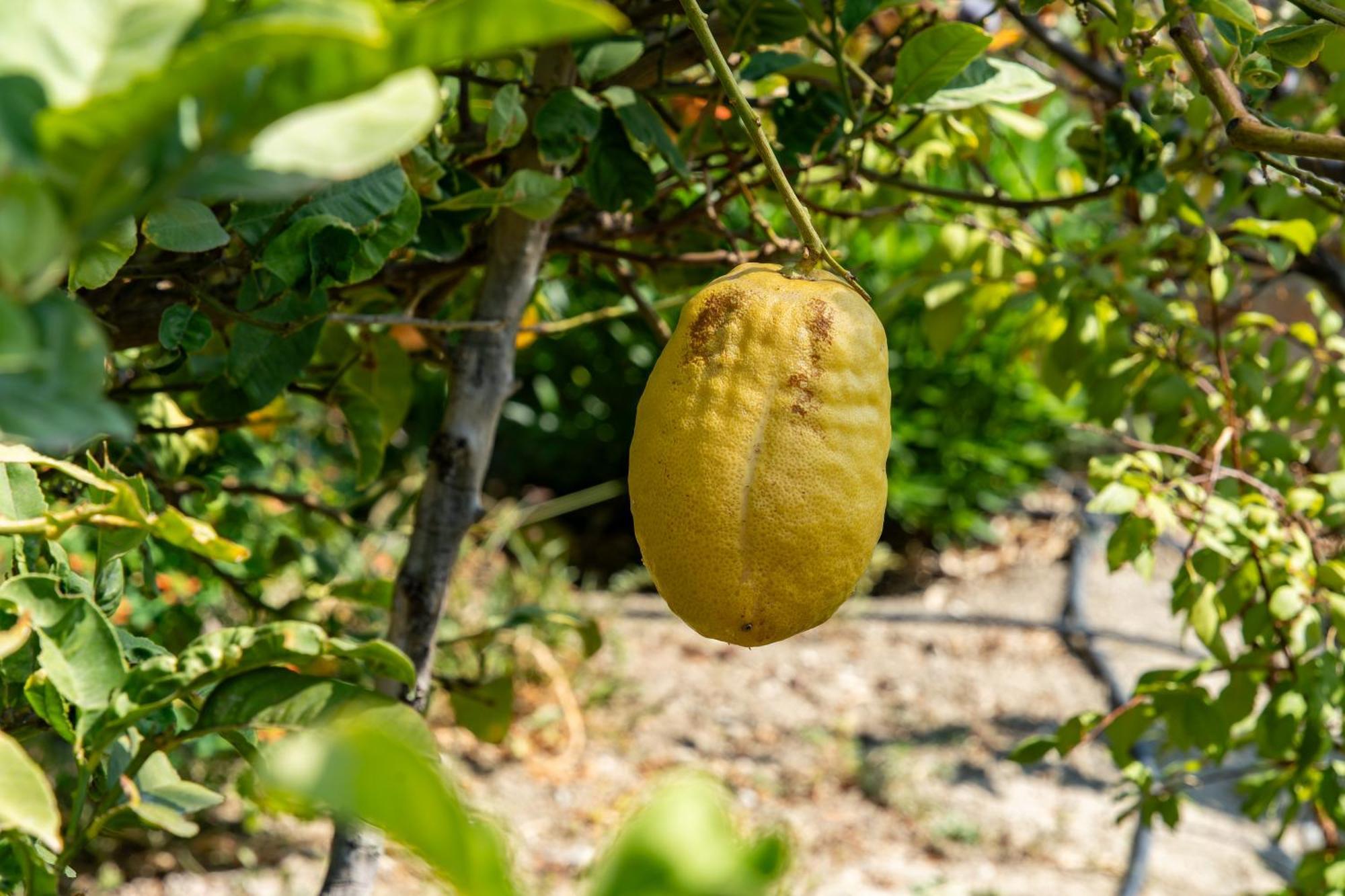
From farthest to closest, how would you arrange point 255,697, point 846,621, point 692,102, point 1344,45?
point 846,621 < point 692,102 < point 1344,45 < point 255,697

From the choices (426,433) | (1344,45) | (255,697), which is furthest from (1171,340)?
(426,433)

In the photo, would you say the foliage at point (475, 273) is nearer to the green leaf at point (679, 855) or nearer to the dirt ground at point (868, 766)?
the green leaf at point (679, 855)

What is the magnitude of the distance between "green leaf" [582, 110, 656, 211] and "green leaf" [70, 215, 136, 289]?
0.40 m

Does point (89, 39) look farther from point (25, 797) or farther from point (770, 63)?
point (770, 63)

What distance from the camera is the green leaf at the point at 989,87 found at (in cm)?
90

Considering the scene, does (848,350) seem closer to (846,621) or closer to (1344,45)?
(1344,45)

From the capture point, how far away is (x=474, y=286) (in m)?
1.21

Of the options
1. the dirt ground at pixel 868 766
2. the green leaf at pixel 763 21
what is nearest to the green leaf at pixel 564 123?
the green leaf at pixel 763 21

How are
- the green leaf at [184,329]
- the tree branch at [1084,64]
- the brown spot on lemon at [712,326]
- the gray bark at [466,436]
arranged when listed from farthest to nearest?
the tree branch at [1084,64], the gray bark at [466,436], the green leaf at [184,329], the brown spot on lemon at [712,326]

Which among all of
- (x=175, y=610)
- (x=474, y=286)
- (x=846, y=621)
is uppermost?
(x=474, y=286)

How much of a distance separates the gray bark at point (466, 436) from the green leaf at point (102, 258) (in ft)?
1.32

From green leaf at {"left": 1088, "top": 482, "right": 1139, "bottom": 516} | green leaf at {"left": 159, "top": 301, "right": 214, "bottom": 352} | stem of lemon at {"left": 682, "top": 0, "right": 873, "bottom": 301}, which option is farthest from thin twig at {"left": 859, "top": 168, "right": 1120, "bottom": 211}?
green leaf at {"left": 159, "top": 301, "right": 214, "bottom": 352}

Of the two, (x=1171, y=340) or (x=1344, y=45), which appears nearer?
(x=1344, y=45)

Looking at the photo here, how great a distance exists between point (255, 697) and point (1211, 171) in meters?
1.12
